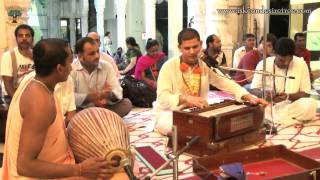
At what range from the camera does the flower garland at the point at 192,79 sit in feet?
13.3

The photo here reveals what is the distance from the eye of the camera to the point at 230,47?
29.5ft

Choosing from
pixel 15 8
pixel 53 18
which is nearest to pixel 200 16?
pixel 15 8

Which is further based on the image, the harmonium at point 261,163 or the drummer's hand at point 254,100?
the drummer's hand at point 254,100

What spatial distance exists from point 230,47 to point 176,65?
5147 mm

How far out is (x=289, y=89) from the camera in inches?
195

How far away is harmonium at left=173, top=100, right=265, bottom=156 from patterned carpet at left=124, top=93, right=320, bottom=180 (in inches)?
8.2

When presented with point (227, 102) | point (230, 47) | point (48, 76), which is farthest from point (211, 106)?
point (230, 47)

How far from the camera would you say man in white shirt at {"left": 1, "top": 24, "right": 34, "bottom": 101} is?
14.4ft

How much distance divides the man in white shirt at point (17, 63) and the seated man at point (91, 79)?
498mm

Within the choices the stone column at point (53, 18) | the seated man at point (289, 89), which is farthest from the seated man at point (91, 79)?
the stone column at point (53, 18)

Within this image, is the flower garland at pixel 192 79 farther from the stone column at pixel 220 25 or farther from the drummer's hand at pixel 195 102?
the stone column at pixel 220 25

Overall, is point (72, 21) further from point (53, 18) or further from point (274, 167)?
point (274, 167)

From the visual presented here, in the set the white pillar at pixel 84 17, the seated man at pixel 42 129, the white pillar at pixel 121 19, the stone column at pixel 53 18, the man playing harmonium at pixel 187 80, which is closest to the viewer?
the seated man at pixel 42 129

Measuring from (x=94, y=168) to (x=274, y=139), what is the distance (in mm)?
2798
